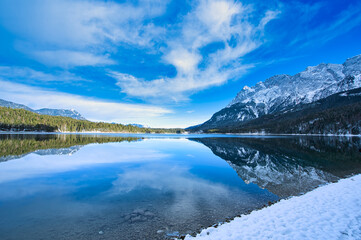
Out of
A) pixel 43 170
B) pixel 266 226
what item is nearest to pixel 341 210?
pixel 266 226

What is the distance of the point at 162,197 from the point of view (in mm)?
15523

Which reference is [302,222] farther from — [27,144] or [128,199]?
[27,144]

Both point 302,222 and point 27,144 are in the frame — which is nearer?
point 302,222

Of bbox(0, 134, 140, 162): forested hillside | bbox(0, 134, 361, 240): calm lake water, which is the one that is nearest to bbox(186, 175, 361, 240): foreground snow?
bbox(0, 134, 361, 240): calm lake water

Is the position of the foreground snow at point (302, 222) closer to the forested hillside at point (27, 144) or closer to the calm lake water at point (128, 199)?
the calm lake water at point (128, 199)

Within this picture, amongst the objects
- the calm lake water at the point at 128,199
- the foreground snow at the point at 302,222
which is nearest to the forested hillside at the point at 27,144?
the calm lake water at the point at 128,199

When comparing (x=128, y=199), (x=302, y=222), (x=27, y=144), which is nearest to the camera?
(x=302, y=222)

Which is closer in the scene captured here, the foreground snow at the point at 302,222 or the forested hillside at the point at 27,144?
the foreground snow at the point at 302,222

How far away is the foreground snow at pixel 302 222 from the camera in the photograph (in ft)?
27.9

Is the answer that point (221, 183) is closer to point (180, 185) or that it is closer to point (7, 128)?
point (180, 185)

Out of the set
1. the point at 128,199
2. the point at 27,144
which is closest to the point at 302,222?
the point at 128,199

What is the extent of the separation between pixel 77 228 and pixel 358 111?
228773mm

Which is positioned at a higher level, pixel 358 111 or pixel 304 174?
pixel 358 111

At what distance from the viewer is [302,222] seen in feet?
32.3
